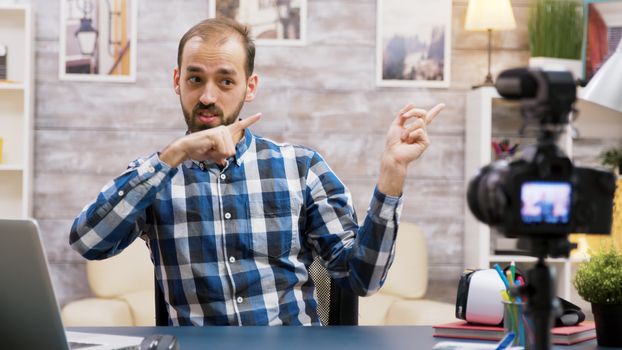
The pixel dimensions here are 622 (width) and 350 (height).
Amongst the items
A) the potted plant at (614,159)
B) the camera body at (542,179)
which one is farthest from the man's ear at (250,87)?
the potted plant at (614,159)

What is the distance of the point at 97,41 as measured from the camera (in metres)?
3.85

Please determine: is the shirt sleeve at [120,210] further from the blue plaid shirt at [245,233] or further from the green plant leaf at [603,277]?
the green plant leaf at [603,277]

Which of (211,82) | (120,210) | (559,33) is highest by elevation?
(559,33)

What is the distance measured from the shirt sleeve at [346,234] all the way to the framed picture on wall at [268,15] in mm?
1910

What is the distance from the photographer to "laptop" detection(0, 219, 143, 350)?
1165 millimetres

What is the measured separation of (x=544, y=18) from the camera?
381 centimetres

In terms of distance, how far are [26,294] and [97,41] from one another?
280cm

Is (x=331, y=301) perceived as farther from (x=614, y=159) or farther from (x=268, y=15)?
(x=614, y=159)

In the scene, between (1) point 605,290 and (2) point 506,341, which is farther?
(1) point 605,290

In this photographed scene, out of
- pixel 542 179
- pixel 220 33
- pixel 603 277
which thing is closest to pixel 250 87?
pixel 220 33

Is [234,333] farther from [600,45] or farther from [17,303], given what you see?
[600,45]

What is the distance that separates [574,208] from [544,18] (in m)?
3.01

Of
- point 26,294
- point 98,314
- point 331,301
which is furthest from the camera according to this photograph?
point 98,314

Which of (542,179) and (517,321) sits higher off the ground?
(542,179)
